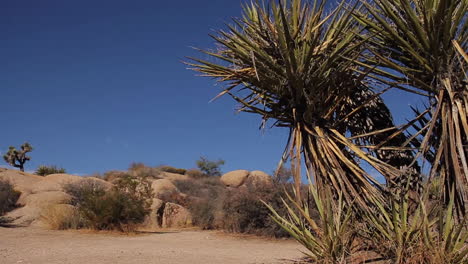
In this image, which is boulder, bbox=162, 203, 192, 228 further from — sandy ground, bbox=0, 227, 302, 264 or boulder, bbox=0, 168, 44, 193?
sandy ground, bbox=0, 227, 302, 264

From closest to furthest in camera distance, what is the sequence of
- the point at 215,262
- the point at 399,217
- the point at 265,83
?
the point at 399,217, the point at 265,83, the point at 215,262

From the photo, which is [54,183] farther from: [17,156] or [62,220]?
[17,156]

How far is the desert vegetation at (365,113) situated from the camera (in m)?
5.45

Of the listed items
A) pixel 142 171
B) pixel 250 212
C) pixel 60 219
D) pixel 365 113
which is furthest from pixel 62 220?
pixel 142 171

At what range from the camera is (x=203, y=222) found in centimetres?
2086

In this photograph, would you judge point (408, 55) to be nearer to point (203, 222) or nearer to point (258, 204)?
point (258, 204)

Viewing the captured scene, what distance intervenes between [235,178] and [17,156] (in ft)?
77.1

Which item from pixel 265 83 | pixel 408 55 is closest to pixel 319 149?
pixel 265 83

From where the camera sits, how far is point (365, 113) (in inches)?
299

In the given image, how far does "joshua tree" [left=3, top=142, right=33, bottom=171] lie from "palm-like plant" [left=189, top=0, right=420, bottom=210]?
4218 cm

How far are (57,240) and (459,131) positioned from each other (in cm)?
1194

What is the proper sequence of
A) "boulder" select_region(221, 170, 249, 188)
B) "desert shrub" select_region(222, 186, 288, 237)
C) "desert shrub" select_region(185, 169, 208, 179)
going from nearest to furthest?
"desert shrub" select_region(222, 186, 288, 237), "boulder" select_region(221, 170, 249, 188), "desert shrub" select_region(185, 169, 208, 179)

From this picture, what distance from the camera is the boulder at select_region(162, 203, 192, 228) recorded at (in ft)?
76.1

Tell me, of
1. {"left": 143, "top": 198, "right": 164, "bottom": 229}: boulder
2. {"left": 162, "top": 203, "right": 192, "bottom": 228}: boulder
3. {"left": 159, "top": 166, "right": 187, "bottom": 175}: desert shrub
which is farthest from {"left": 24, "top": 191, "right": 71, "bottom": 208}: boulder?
{"left": 159, "top": 166, "right": 187, "bottom": 175}: desert shrub
